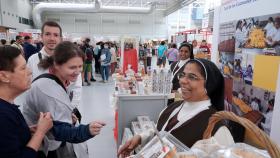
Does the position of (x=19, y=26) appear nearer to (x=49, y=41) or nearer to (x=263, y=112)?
(x=49, y=41)

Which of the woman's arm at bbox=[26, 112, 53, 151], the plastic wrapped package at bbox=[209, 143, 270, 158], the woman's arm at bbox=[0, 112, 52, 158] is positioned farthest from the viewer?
the woman's arm at bbox=[26, 112, 53, 151]

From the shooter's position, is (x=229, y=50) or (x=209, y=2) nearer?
(x=229, y=50)

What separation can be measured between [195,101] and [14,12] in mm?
16816

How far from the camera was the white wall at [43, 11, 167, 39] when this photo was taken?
21250 millimetres

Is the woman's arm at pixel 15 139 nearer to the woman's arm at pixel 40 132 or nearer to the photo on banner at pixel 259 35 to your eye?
the woman's arm at pixel 40 132

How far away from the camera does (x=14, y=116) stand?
1001mm

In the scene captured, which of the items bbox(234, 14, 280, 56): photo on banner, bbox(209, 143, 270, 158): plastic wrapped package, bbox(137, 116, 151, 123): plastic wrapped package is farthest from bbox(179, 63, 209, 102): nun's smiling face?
bbox(137, 116, 151, 123): plastic wrapped package

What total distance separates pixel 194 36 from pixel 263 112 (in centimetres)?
1159

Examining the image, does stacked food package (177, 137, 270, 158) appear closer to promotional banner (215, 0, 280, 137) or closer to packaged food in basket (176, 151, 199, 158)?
packaged food in basket (176, 151, 199, 158)

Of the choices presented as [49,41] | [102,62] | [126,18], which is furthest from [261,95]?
[126,18]

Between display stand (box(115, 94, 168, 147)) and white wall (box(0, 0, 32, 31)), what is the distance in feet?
43.6

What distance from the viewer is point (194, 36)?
12734 mm

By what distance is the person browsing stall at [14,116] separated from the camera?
952 mm

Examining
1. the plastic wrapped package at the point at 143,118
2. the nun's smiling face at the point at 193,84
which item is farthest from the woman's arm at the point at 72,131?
the plastic wrapped package at the point at 143,118
